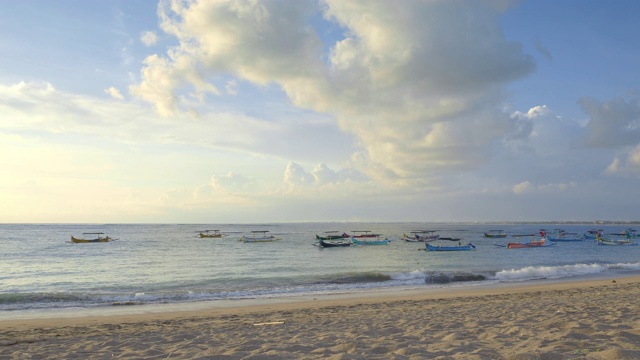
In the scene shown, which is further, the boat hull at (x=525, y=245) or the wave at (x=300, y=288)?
the boat hull at (x=525, y=245)

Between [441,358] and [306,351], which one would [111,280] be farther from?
[441,358]

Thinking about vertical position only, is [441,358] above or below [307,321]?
above

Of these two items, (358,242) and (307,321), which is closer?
(307,321)

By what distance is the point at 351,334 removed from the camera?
943cm

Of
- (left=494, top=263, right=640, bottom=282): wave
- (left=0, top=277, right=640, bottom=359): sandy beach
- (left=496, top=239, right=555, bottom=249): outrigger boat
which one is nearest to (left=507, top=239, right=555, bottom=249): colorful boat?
(left=496, top=239, right=555, bottom=249): outrigger boat

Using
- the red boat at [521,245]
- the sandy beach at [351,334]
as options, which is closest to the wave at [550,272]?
the sandy beach at [351,334]

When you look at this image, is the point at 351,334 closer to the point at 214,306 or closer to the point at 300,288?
the point at 214,306

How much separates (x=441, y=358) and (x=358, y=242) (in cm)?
6769

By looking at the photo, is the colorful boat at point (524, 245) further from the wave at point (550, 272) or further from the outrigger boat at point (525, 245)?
the wave at point (550, 272)

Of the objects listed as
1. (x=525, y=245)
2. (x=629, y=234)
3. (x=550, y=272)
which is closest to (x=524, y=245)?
(x=525, y=245)

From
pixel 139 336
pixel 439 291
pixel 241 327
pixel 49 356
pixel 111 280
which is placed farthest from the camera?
pixel 111 280

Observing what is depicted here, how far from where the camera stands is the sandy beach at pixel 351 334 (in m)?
7.31

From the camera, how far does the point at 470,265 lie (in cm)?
3862

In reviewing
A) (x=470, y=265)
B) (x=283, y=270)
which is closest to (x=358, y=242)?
(x=470, y=265)
